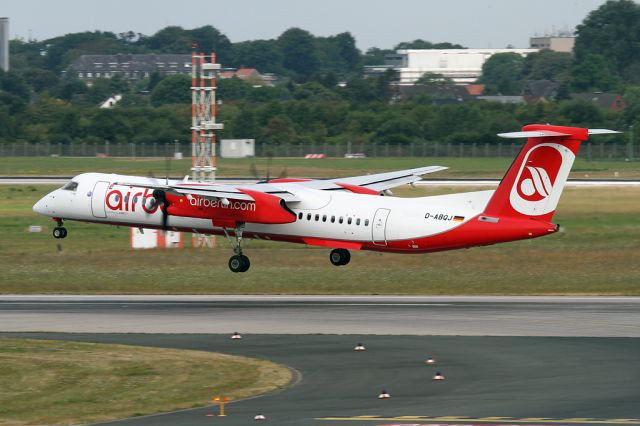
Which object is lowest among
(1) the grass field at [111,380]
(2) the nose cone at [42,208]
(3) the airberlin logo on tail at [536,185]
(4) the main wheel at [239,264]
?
(1) the grass field at [111,380]

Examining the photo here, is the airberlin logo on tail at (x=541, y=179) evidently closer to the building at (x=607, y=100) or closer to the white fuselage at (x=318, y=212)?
the white fuselage at (x=318, y=212)

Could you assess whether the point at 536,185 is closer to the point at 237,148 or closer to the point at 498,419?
the point at 498,419

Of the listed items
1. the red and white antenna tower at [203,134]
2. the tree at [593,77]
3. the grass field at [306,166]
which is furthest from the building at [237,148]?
the tree at [593,77]

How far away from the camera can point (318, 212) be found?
45375 millimetres

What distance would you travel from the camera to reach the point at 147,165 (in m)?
107

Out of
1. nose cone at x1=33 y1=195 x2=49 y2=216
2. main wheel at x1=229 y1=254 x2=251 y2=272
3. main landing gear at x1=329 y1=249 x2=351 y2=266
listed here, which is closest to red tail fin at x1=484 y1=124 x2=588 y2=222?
main landing gear at x1=329 y1=249 x2=351 y2=266

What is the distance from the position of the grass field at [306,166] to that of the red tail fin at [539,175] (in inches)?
2216

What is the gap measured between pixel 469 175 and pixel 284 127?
1440 inches

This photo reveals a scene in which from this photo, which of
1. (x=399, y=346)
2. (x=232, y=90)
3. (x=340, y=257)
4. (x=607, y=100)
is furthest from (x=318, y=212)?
(x=232, y=90)

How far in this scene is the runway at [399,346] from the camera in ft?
79.1

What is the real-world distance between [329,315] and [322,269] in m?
11.7

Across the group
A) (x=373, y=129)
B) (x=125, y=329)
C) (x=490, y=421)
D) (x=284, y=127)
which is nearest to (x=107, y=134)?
(x=284, y=127)

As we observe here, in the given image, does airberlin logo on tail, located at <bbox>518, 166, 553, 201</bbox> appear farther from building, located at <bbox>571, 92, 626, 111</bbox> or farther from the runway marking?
building, located at <bbox>571, 92, 626, 111</bbox>

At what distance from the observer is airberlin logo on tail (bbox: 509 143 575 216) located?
39.8m
